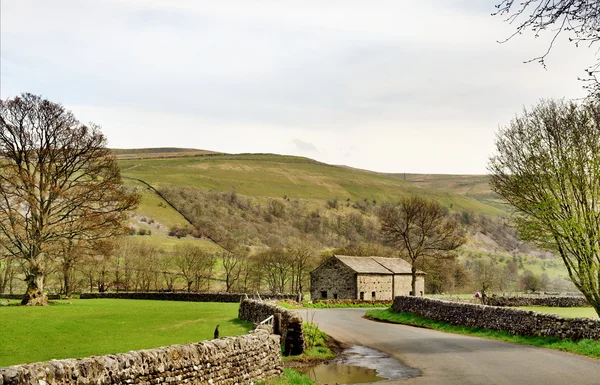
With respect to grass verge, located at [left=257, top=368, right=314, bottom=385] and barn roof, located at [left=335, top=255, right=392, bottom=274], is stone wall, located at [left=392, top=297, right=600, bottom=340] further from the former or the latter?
barn roof, located at [left=335, top=255, right=392, bottom=274]

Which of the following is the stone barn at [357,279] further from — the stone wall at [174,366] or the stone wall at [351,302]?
the stone wall at [174,366]

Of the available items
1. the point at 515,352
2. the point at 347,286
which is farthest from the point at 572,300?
the point at 515,352

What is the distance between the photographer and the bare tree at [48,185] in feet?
140

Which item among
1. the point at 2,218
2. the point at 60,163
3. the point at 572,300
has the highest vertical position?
the point at 60,163

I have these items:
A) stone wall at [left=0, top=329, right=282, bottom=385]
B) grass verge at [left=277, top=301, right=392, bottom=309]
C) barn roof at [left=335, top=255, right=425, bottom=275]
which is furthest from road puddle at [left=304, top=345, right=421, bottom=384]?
barn roof at [left=335, top=255, right=425, bottom=275]

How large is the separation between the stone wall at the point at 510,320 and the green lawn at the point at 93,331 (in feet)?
40.3

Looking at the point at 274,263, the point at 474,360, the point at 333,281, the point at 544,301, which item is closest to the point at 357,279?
the point at 333,281

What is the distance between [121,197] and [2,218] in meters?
9.90

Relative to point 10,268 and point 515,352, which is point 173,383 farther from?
point 10,268

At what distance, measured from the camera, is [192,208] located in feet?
509

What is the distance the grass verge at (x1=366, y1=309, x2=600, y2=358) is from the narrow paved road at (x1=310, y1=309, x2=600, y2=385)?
29.0 inches

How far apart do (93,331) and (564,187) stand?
23.8 m

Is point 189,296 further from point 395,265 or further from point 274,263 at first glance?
point 395,265

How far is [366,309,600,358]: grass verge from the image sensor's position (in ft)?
67.4
